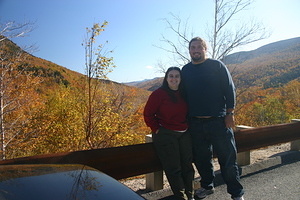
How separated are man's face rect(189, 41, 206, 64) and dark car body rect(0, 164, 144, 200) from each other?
1.93 m

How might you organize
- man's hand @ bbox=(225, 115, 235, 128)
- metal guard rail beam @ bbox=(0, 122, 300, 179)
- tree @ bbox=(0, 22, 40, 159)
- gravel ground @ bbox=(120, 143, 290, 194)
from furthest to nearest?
tree @ bbox=(0, 22, 40, 159), gravel ground @ bbox=(120, 143, 290, 194), man's hand @ bbox=(225, 115, 235, 128), metal guard rail beam @ bbox=(0, 122, 300, 179)

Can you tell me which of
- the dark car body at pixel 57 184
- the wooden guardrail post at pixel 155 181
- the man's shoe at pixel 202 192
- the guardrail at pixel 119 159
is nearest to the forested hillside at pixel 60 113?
the wooden guardrail post at pixel 155 181

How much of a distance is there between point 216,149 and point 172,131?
26.8 inches

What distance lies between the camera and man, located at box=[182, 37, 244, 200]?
2.95 m

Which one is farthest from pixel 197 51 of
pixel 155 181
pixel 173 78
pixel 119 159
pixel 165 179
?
pixel 165 179

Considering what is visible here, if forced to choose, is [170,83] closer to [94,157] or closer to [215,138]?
[215,138]

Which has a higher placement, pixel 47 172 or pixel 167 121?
pixel 167 121

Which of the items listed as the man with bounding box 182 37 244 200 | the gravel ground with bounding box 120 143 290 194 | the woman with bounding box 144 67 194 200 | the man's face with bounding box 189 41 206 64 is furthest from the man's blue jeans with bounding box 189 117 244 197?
the gravel ground with bounding box 120 143 290 194

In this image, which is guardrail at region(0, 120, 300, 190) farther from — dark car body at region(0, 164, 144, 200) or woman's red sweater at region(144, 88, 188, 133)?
dark car body at region(0, 164, 144, 200)

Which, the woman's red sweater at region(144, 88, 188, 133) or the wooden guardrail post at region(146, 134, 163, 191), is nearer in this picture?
the woman's red sweater at region(144, 88, 188, 133)

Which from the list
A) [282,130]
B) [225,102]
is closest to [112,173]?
[225,102]

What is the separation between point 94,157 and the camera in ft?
8.70

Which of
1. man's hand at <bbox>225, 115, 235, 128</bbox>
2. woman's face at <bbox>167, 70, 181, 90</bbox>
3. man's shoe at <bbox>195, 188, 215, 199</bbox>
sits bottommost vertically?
man's shoe at <bbox>195, 188, 215, 199</bbox>

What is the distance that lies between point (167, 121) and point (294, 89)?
19.9 metres
